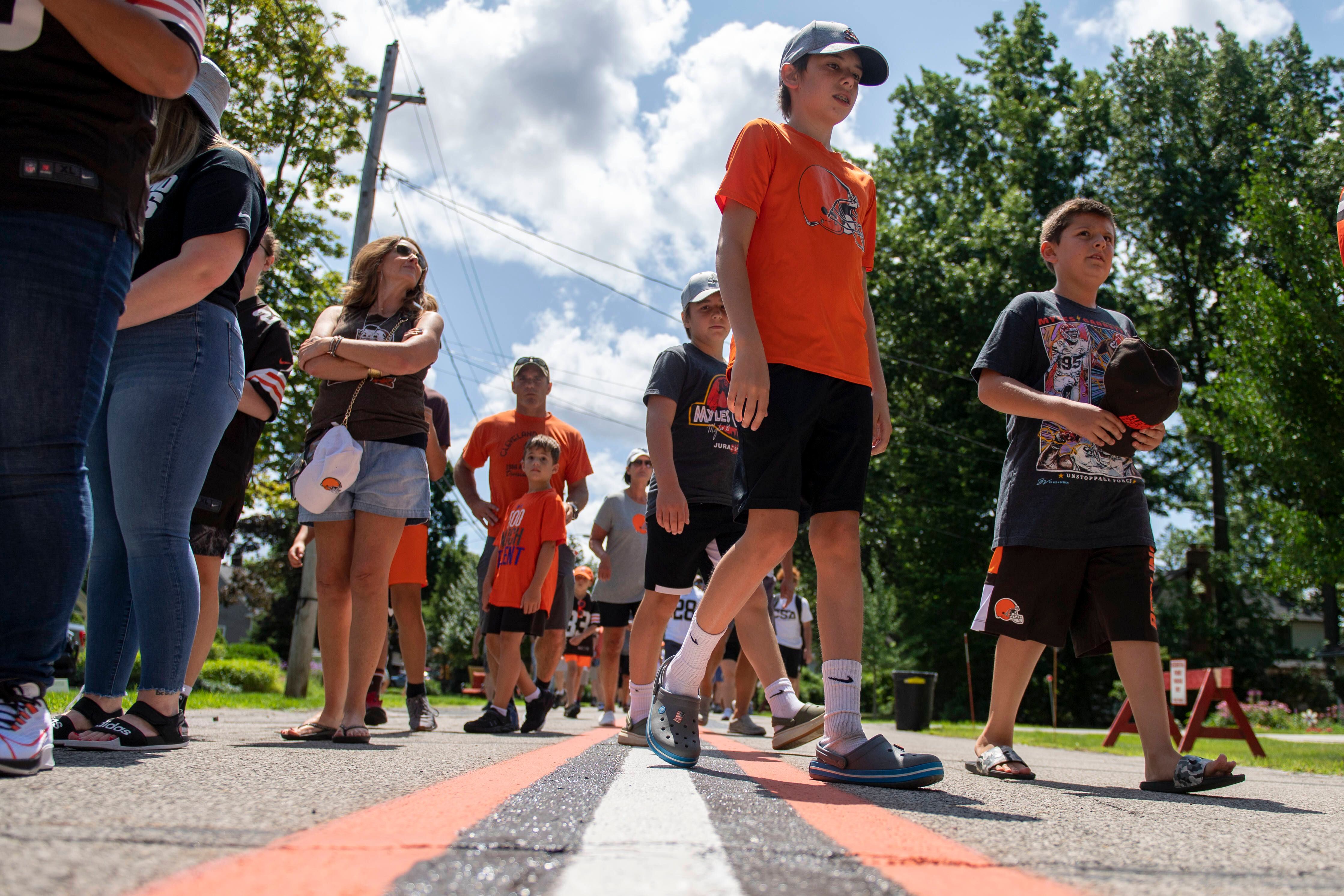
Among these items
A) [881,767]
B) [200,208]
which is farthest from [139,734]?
[881,767]

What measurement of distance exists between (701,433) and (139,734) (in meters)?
2.90

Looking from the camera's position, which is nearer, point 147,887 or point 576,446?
point 147,887

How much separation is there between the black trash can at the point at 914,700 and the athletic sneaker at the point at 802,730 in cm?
933

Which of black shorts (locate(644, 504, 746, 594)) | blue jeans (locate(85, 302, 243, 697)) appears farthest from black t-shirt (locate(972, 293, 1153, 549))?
blue jeans (locate(85, 302, 243, 697))

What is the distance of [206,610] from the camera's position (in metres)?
4.36

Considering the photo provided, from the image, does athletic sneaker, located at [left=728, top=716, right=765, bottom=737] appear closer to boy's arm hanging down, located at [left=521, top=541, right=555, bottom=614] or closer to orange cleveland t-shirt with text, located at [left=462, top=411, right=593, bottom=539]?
boy's arm hanging down, located at [left=521, top=541, right=555, bottom=614]

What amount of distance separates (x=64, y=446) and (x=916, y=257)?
26226 millimetres

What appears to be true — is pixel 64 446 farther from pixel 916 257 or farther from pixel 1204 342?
pixel 1204 342

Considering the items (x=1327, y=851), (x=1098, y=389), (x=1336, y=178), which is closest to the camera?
(x=1327, y=851)

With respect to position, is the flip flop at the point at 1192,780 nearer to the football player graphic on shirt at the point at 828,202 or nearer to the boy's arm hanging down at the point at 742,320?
the boy's arm hanging down at the point at 742,320

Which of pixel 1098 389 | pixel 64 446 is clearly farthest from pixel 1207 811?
pixel 64 446

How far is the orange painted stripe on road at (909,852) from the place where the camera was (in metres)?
1.31

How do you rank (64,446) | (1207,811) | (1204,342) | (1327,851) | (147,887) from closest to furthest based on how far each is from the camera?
(147,887), (1327,851), (64,446), (1207,811), (1204,342)

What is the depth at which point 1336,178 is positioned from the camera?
25.7 meters
